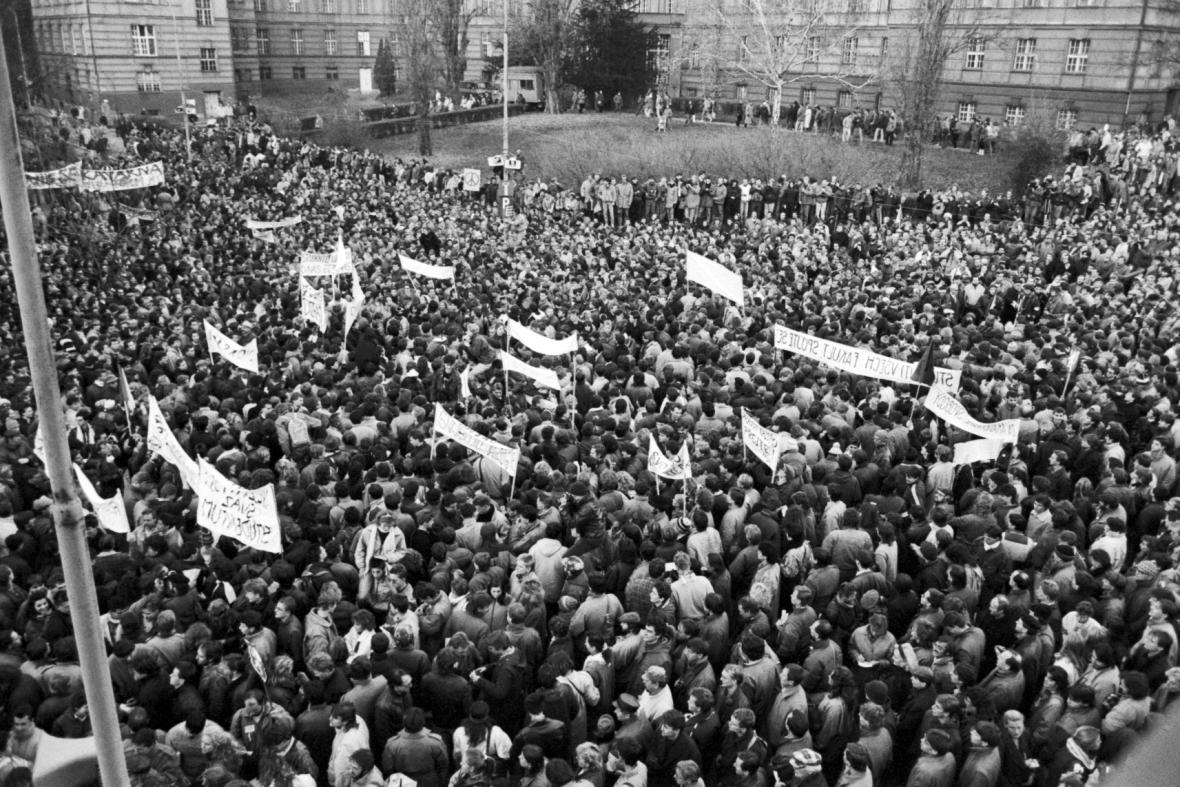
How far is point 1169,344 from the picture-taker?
49.9ft

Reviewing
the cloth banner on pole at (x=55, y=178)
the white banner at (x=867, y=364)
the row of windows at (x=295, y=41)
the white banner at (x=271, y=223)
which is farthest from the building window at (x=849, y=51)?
the white banner at (x=867, y=364)

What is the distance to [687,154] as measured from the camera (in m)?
38.0

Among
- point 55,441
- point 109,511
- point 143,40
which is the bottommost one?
point 109,511

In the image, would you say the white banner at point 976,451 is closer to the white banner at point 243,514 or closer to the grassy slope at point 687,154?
the white banner at point 243,514

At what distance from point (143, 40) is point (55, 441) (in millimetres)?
58520

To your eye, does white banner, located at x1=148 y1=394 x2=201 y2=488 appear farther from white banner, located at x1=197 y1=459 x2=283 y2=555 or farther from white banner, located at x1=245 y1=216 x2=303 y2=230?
white banner, located at x1=245 y1=216 x2=303 y2=230

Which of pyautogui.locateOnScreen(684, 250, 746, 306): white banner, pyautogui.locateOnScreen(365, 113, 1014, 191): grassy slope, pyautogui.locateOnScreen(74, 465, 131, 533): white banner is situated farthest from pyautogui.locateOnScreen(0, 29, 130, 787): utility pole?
pyautogui.locateOnScreen(365, 113, 1014, 191): grassy slope

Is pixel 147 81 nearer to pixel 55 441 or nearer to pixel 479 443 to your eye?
pixel 479 443

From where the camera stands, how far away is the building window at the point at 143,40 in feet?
177

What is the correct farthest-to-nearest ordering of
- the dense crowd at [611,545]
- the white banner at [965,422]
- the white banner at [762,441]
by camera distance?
the white banner at [965,422] < the white banner at [762,441] < the dense crowd at [611,545]

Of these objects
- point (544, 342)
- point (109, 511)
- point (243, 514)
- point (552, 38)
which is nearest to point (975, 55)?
point (552, 38)

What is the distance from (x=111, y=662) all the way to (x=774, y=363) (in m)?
10.0

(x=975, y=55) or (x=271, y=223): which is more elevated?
(x=975, y=55)

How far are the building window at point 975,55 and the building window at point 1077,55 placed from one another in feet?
12.7
